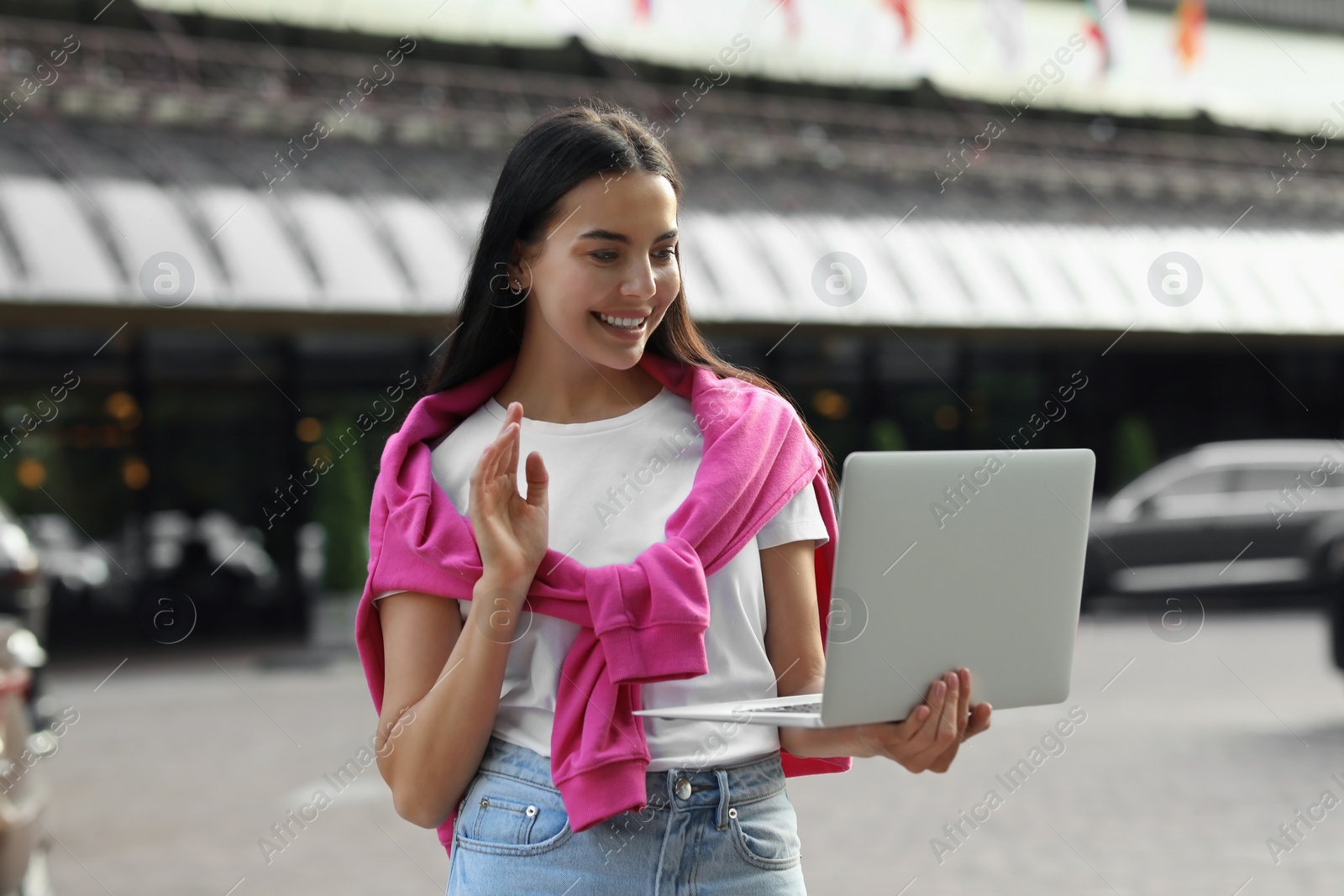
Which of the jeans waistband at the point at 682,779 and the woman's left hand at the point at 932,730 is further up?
the woman's left hand at the point at 932,730

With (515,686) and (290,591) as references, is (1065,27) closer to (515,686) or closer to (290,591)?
(290,591)

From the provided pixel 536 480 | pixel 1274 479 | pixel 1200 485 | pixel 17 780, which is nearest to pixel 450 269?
pixel 1200 485

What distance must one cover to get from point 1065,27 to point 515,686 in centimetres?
2708

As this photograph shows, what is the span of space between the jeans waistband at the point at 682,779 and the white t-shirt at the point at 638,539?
0.01 m

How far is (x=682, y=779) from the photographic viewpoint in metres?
1.85

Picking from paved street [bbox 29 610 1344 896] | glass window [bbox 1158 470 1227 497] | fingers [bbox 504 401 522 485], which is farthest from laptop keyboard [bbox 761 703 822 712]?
glass window [bbox 1158 470 1227 497]

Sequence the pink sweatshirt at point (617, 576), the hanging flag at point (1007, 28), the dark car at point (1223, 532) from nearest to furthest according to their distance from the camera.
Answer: the pink sweatshirt at point (617, 576) < the dark car at point (1223, 532) < the hanging flag at point (1007, 28)

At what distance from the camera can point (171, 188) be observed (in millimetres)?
14594

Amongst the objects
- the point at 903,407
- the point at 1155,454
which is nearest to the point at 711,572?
the point at 903,407

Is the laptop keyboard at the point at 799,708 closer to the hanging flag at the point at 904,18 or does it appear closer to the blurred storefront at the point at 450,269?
the blurred storefront at the point at 450,269

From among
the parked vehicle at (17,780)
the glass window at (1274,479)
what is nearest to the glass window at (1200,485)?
the glass window at (1274,479)

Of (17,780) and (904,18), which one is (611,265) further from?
(904,18)

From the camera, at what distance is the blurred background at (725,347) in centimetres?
685

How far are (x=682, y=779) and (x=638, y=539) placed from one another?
0.34m
